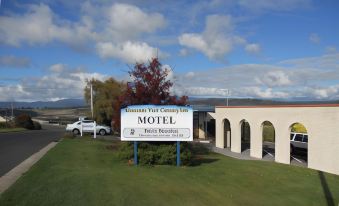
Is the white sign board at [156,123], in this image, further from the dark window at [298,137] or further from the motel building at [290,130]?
the dark window at [298,137]

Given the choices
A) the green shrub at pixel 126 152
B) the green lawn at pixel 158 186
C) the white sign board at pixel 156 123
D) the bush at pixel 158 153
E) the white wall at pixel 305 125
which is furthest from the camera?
the white wall at pixel 305 125

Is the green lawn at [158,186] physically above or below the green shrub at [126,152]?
below

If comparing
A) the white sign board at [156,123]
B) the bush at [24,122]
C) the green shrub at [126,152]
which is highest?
the white sign board at [156,123]

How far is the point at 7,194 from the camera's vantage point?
9.66m

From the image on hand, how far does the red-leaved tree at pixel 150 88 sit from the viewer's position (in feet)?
55.7

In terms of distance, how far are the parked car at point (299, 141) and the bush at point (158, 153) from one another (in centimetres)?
1338

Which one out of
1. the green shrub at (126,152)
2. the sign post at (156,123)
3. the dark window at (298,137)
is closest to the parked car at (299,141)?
the dark window at (298,137)

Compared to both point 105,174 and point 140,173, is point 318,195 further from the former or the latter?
point 105,174

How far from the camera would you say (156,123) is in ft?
51.9

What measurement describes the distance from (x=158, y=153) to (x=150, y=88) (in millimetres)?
2987

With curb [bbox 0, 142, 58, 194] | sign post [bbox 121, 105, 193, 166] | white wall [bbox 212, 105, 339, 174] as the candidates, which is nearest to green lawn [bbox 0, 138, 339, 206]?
curb [bbox 0, 142, 58, 194]

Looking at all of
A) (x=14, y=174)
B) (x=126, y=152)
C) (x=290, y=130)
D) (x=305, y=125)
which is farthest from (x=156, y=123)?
(x=290, y=130)

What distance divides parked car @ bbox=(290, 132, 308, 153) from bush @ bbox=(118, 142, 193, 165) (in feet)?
43.9

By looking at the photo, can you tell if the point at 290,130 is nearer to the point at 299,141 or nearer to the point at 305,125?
the point at 305,125
